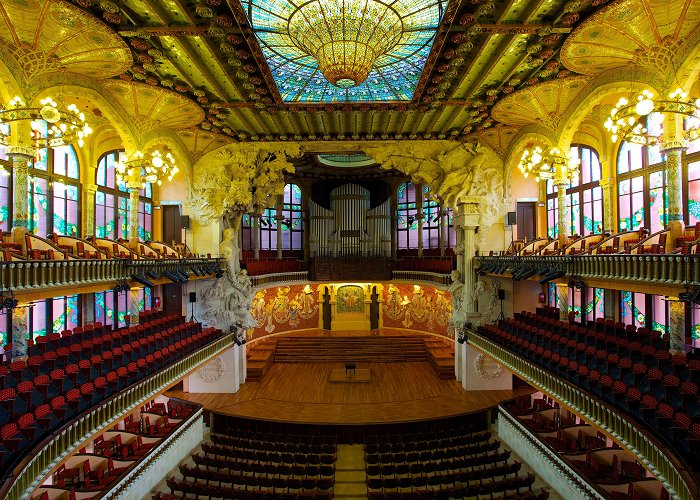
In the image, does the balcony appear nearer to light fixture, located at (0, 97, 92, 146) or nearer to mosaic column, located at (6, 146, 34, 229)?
light fixture, located at (0, 97, 92, 146)

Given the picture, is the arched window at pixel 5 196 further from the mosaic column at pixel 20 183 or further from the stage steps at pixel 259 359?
the stage steps at pixel 259 359

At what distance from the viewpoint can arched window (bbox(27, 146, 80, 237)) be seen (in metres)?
13.8

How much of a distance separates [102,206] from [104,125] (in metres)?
3.21

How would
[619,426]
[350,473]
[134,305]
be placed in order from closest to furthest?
[619,426] < [350,473] < [134,305]

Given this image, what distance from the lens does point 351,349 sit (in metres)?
22.3

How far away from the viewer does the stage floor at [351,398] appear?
14.7 metres

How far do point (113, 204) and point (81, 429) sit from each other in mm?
11820

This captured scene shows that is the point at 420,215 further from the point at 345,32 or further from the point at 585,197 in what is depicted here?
the point at 345,32

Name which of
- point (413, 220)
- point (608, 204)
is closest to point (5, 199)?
point (413, 220)

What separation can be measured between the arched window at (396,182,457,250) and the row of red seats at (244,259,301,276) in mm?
6741

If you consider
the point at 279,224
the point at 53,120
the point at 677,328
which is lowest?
the point at 677,328

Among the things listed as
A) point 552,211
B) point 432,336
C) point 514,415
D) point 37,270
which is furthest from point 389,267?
point 37,270

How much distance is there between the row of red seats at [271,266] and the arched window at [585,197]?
1406cm

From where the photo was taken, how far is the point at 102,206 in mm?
17109
